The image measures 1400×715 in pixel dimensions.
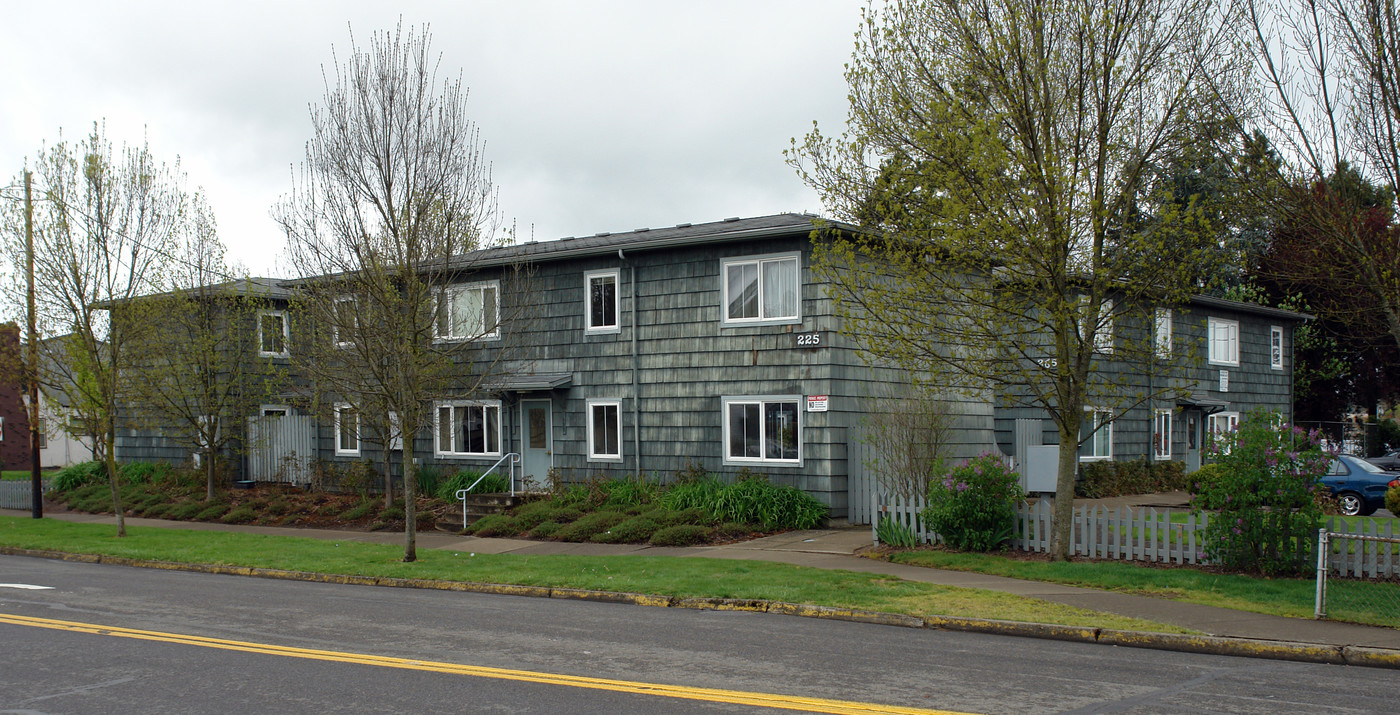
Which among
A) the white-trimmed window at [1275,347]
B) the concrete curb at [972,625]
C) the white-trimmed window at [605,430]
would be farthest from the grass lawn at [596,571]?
the white-trimmed window at [1275,347]

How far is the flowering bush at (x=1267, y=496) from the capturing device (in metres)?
12.3

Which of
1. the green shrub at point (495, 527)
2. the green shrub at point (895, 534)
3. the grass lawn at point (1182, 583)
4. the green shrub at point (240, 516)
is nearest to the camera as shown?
the grass lawn at point (1182, 583)

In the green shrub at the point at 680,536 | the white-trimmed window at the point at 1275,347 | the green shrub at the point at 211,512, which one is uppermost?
the white-trimmed window at the point at 1275,347

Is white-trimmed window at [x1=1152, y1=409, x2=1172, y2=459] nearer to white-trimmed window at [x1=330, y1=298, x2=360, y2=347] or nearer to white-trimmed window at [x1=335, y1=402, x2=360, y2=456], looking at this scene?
white-trimmed window at [x1=335, y1=402, x2=360, y2=456]

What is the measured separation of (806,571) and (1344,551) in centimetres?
654

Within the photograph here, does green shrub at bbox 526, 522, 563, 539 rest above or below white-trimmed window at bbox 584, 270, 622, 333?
below

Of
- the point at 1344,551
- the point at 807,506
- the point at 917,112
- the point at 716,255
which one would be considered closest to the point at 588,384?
the point at 716,255

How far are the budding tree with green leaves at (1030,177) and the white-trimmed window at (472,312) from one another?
718 cm

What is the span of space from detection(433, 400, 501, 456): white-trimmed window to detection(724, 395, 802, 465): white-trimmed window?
19.8 ft

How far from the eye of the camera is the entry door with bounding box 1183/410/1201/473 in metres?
29.7

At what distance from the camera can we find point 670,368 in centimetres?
2103

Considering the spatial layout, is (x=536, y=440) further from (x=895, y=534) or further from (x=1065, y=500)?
(x=1065, y=500)

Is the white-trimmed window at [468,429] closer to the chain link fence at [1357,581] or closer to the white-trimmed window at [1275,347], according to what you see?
the chain link fence at [1357,581]

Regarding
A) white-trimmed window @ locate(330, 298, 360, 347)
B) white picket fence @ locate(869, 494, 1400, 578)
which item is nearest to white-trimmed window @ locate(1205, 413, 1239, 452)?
white picket fence @ locate(869, 494, 1400, 578)
